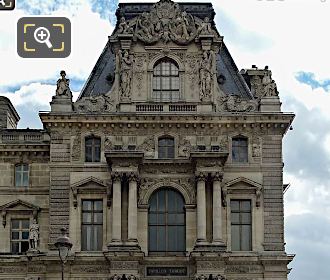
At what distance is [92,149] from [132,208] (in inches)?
185

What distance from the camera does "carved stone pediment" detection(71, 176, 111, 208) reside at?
5453 cm

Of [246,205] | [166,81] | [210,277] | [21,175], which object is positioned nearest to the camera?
[210,277]

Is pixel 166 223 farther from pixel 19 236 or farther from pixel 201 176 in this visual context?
pixel 19 236

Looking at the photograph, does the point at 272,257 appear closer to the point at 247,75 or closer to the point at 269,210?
the point at 269,210

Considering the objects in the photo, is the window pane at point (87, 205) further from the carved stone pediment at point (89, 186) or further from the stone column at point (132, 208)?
the stone column at point (132, 208)

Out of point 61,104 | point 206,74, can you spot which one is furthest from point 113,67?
point 206,74

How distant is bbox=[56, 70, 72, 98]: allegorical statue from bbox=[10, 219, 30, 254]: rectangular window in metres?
8.23

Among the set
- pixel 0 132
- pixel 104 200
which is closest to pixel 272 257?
pixel 104 200

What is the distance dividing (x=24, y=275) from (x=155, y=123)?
39.0 feet

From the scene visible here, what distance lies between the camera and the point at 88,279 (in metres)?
53.2

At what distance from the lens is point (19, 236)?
56.8 m

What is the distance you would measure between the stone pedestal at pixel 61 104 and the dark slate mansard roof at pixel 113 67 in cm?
170

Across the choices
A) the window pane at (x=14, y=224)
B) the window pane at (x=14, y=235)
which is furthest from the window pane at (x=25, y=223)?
the window pane at (x=14, y=235)

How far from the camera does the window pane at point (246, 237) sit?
54.3m
